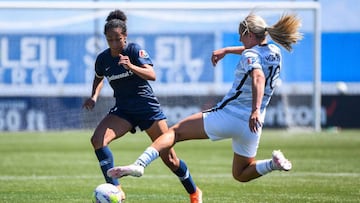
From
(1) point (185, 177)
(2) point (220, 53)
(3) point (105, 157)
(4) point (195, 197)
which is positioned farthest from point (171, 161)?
(2) point (220, 53)

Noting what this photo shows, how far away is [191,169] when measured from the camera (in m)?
17.3

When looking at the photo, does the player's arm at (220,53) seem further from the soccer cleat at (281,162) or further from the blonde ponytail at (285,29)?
the soccer cleat at (281,162)

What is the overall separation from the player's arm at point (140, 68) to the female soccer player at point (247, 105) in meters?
0.99

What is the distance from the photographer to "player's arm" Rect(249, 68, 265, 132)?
9562 millimetres

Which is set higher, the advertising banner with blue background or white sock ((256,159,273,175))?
white sock ((256,159,273,175))

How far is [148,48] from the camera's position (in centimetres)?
2959

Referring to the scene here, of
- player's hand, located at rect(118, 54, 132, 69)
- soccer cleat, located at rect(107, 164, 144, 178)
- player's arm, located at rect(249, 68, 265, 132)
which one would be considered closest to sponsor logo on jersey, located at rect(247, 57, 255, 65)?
player's arm, located at rect(249, 68, 265, 132)

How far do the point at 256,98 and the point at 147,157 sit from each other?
1326mm

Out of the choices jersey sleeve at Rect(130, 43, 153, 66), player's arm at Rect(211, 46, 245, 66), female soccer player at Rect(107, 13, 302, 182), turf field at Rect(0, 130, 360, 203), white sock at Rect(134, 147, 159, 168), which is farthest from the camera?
turf field at Rect(0, 130, 360, 203)

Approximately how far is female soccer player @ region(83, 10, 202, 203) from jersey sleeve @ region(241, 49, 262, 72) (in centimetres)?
152

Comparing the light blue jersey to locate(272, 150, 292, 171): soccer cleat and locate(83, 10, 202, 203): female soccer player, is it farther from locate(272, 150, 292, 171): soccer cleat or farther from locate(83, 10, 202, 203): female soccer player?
locate(83, 10, 202, 203): female soccer player

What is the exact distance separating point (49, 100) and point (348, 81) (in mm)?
10775

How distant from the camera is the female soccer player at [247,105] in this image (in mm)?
9828

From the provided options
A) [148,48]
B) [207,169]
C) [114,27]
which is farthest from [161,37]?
[114,27]
